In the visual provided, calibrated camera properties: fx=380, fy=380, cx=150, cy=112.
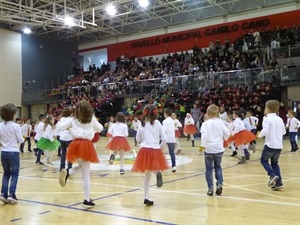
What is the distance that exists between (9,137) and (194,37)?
23656 millimetres

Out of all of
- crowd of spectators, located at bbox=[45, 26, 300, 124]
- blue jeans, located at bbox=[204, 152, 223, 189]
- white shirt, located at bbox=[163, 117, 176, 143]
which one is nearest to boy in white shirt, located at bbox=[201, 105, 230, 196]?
blue jeans, located at bbox=[204, 152, 223, 189]

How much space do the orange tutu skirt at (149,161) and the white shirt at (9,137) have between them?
6.32 ft

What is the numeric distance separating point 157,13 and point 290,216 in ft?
84.6

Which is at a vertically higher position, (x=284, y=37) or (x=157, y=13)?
(x=157, y=13)

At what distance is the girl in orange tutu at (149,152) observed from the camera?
553 cm

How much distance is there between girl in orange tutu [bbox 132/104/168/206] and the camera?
5531 millimetres

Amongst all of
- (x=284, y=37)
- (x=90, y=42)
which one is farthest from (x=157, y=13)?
(x=284, y=37)

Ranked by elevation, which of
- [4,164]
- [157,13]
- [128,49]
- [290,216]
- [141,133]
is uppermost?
[157,13]

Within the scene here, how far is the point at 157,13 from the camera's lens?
29.0 meters

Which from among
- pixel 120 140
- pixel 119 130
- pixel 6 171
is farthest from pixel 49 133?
pixel 6 171

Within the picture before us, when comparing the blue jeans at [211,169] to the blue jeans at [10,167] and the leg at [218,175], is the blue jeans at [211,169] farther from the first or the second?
the blue jeans at [10,167]

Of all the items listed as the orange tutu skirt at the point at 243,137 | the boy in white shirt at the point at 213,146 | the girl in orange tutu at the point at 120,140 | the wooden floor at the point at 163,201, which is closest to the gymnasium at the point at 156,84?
the wooden floor at the point at 163,201

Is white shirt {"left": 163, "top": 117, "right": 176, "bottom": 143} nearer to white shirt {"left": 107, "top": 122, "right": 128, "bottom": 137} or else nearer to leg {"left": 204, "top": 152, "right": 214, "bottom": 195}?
white shirt {"left": 107, "top": 122, "right": 128, "bottom": 137}

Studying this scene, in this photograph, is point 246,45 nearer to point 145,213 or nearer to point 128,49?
point 128,49
